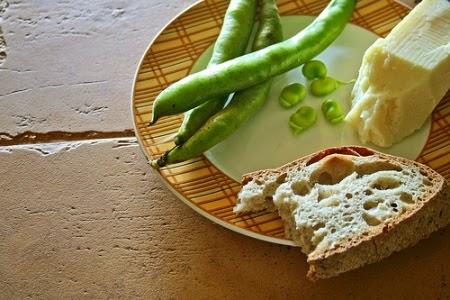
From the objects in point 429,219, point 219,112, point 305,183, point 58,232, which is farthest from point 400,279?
point 58,232

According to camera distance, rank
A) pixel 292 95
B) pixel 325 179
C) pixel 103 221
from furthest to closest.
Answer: pixel 292 95 < pixel 103 221 < pixel 325 179

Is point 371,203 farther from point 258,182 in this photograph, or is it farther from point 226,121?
point 226,121

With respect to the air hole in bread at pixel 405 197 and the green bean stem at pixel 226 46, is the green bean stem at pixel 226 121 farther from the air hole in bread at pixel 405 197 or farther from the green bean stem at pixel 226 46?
the air hole in bread at pixel 405 197

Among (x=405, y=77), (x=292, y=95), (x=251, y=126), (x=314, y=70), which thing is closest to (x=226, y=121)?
(x=251, y=126)

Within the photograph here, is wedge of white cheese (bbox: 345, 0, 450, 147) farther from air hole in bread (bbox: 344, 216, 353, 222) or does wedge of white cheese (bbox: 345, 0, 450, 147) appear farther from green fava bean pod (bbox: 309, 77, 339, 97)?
air hole in bread (bbox: 344, 216, 353, 222)

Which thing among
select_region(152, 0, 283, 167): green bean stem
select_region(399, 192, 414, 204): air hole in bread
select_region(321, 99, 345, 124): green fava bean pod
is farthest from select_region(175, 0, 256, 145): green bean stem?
select_region(399, 192, 414, 204): air hole in bread

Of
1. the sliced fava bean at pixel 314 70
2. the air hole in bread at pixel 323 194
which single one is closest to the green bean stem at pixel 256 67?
the sliced fava bean at pixel 314 70

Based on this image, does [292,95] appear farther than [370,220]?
Yes
